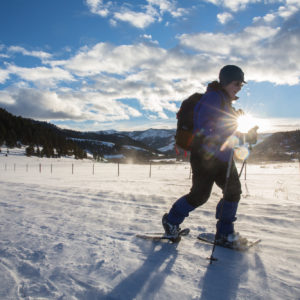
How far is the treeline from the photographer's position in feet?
255

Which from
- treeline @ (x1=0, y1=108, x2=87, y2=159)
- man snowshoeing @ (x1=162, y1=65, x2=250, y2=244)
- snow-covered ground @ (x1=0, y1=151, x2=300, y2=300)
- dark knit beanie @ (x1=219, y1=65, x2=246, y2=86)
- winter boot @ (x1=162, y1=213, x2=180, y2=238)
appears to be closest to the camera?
snow-covered ground @ (x1=0, y1=151, x2=300, y2=300)

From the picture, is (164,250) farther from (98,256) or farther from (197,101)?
(197,101)

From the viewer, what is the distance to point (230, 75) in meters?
2.55

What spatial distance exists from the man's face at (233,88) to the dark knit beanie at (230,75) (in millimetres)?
34

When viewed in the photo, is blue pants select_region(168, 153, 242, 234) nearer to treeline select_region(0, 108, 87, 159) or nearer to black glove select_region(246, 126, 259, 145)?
black glove select_region(246, 126, 259, 145)

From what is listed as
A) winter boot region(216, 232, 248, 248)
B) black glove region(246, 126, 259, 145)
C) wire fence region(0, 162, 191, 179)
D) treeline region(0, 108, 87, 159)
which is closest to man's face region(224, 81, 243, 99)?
black glove region(246, 126, 259, 145)

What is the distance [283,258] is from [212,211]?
1.89 m

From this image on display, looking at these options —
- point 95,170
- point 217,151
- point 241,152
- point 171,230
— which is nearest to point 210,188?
point 217,151

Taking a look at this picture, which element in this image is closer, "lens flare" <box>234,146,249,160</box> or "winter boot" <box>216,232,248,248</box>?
"winter boot" <box>216,232,248,248</box>

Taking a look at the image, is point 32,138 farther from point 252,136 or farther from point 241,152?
point 252,136

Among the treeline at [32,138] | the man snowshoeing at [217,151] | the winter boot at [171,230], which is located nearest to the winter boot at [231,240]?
the man snowshoeing at [217,151]

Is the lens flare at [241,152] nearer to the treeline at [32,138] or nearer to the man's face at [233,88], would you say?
the man's face at [233,88]

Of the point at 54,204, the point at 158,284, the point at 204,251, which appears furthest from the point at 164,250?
the point at 54,204

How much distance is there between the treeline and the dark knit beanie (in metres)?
77.1
